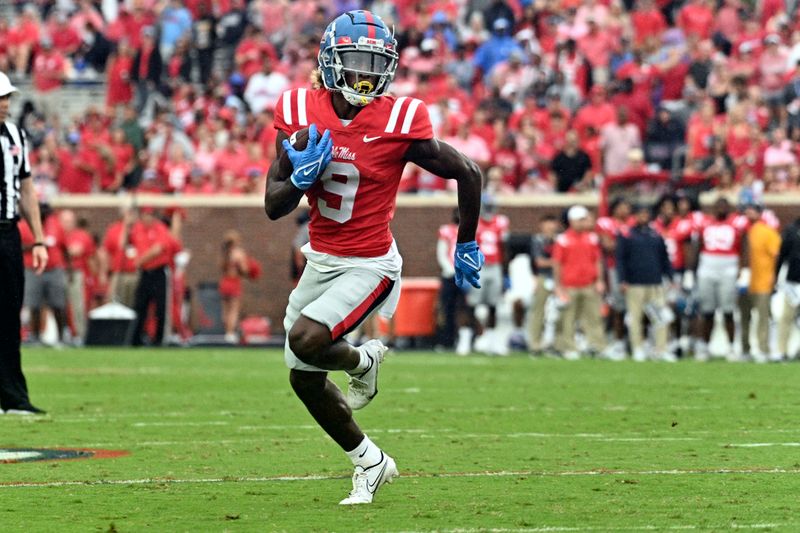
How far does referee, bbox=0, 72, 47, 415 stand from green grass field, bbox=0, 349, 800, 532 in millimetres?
447

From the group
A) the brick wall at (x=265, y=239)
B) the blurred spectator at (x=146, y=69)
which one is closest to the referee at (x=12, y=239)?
the brick wall at (x=265, y=239)

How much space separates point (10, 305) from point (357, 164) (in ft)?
15.5

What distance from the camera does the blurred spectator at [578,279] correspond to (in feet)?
65.2

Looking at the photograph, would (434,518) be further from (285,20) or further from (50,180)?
(285,20)

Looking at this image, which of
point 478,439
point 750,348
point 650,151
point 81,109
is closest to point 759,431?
point 478,439

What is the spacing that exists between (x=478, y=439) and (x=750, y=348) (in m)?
11.1

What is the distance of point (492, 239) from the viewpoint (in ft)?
66.6


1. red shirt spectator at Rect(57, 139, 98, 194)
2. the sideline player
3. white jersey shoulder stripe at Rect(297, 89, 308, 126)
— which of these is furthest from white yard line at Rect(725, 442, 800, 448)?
red shirt spectator at Rect(57, 139, 98, 194)

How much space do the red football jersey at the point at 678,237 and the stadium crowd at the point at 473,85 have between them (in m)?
1.02

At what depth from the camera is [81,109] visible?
27.5 m

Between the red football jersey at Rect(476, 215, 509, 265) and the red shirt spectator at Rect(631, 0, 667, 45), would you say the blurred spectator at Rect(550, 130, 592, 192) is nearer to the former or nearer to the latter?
the red football jersey at Rect(476, 215, 509, 265)

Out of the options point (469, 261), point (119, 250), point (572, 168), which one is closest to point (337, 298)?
point (469, 261)

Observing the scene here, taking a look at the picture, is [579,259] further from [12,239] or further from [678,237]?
[12,239]

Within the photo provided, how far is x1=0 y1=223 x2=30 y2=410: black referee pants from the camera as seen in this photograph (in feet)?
35.5
